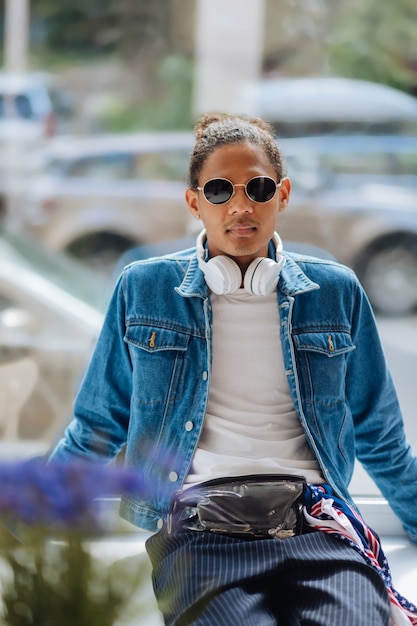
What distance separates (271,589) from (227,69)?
2204 millimetres

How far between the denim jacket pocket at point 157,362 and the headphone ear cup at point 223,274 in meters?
0.11

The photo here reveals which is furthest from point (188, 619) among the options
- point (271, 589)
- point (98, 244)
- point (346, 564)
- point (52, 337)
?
point (98, 244)

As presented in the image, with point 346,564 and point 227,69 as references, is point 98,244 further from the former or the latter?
point 346,564

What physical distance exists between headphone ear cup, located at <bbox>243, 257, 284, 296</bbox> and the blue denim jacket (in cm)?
5

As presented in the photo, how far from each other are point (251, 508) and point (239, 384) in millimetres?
236

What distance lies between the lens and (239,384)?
1.72 m

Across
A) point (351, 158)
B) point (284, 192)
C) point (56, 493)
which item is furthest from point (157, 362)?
point (351, 158)

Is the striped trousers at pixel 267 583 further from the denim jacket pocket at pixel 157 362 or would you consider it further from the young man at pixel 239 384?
the denim jacket pocket at pixel 157 362

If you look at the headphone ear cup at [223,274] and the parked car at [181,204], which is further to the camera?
the parked car at [181,204]

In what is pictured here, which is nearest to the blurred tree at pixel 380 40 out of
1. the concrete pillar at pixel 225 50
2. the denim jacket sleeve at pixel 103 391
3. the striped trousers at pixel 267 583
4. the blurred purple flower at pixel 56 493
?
the concrete pillar at pixel 225 50

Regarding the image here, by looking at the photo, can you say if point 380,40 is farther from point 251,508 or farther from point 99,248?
point 251,508

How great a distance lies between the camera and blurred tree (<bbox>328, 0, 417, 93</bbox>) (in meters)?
3.00

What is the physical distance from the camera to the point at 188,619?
1.45 meters

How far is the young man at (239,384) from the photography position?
5.31 ft
